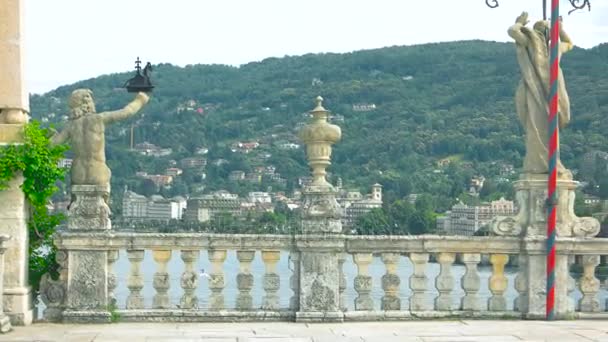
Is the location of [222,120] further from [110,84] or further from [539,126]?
[539,126]

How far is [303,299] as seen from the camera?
12.3 m

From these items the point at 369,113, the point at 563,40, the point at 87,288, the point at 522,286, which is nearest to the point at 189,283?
the point at 87,288

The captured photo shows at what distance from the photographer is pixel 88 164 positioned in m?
12.3

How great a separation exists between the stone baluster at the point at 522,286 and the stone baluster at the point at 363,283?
1.70 metres

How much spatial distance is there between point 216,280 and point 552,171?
12.9ft

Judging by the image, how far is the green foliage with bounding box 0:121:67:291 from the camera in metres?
11.8

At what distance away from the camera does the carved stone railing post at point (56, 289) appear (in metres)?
12.2

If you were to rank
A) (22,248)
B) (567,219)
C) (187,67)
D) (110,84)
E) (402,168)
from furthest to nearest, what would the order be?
(187,67), (110,84), (402,168), (567,219), (22,248)

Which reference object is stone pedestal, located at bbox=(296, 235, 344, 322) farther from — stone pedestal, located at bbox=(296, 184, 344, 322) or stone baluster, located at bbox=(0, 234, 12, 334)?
stone baluster, located at bbox=(0, 234, 12, 334)

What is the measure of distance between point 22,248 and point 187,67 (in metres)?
102

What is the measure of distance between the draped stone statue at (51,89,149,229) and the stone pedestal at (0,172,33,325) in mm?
556

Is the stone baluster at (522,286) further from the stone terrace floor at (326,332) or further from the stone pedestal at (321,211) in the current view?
the stone pedestal at (321,211)

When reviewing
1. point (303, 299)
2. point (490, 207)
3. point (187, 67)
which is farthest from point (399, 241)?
point (187, 67)

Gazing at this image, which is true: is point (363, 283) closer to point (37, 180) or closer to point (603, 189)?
point (37, 180)
